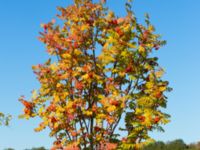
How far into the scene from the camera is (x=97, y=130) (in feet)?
72.1

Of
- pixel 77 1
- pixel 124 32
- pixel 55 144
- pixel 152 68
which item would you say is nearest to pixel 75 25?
pixel 77 1

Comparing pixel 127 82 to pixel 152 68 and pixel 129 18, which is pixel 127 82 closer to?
pixel 152 68

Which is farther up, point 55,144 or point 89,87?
point 89,87

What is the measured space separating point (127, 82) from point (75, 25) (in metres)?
4.34

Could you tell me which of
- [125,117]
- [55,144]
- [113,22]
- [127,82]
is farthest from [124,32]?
[55,144]

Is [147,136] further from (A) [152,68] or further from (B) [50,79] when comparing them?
(B) [50,79]

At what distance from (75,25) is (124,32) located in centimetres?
298

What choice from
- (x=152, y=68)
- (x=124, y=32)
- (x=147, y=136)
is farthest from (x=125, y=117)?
(x=124, y=32)

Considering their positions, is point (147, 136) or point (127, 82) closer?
point (147, 136)

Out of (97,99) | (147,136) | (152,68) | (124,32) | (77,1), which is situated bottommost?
(147,136)

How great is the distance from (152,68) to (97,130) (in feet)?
14.4

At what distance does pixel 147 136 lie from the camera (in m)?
21.1

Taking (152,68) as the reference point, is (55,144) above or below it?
below

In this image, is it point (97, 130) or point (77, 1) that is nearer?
point (97, 130)
